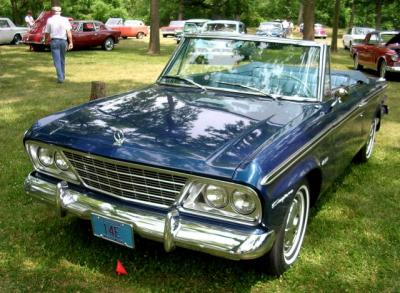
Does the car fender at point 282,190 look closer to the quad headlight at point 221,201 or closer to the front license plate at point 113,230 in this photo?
the quad headlight at point 221,201

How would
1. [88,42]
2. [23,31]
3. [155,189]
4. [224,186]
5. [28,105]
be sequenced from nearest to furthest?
[224,186], [155,189], [28,105], [88,42], [23,31]

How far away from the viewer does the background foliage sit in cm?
4216

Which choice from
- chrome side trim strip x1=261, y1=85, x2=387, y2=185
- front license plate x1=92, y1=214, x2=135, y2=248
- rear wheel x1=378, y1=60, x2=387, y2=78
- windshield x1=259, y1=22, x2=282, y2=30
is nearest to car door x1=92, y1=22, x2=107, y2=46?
rear wheel x1=378, y1=60, x2=387, y2=78

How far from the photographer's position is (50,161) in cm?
335

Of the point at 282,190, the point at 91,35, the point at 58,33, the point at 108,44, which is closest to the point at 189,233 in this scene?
the point at 282,190

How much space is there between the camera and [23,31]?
22.9m

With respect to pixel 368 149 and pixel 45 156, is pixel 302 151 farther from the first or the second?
pixel 368 149

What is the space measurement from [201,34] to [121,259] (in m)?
2.31

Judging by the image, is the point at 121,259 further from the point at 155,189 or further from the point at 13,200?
the point at 13,200

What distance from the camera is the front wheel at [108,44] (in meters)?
22.2

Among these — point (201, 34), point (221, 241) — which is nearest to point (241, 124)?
point (221, 241)

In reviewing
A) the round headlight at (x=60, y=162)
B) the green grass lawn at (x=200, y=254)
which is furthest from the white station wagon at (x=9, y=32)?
the round headlight at (x=60, y=162)

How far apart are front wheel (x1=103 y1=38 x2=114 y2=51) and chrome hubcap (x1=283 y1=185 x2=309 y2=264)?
2009 cm

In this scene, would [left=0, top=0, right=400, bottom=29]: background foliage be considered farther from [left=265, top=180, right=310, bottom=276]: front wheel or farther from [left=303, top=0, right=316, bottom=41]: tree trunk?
[left=265, top=180, right=310, bottom=276]: front wheel
